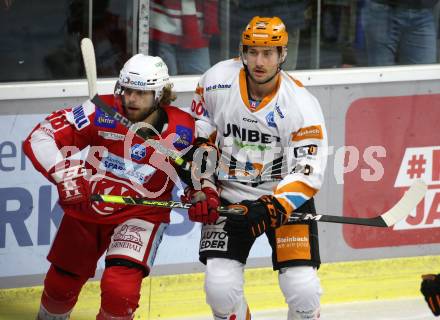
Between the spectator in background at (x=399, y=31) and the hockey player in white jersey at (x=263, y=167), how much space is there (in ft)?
6.70

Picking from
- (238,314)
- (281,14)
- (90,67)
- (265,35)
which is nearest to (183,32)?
(281,14)

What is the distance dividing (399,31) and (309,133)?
2.29 meters

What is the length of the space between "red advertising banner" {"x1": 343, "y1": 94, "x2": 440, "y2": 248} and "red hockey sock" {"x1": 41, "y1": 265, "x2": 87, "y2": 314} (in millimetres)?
2125

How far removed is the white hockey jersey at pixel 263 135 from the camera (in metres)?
5.52

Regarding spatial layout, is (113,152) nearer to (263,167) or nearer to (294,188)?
(263,167)

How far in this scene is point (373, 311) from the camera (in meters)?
6.79

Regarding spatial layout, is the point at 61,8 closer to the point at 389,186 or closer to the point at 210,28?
the point at 210,28

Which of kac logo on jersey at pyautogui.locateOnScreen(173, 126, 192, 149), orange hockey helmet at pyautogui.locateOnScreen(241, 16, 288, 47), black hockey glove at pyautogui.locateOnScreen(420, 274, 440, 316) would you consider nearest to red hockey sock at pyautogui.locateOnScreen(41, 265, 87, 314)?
kac logo on jersey at pyautogui.locateOnScreen(173, 126, 192, 149)

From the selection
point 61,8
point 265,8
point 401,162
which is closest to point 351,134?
point 401,162

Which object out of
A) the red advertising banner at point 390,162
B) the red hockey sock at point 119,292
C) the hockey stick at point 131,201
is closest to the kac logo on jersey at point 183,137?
the hockey stick at point 131,201

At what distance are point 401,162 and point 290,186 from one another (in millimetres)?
2149

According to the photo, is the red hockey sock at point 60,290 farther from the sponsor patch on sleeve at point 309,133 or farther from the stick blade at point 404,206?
the stick blade at point 404,206

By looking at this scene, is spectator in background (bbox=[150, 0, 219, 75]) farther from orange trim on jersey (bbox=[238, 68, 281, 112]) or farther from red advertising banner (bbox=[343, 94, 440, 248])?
orange trim on jersey (bbox=[238, 68, 281, 112])

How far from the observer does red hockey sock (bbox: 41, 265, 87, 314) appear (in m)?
5.78
